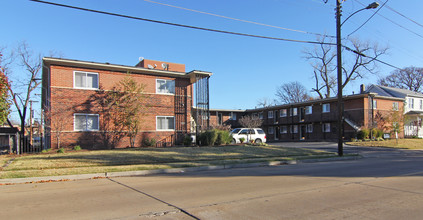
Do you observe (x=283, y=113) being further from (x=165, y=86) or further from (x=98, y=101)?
(x=98, y=101)

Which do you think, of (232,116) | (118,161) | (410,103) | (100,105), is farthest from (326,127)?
(118,161)

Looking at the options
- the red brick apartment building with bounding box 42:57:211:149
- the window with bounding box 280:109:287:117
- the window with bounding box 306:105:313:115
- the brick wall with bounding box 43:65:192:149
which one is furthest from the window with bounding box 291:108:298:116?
the brick wall with bounding box 43:65:192:149

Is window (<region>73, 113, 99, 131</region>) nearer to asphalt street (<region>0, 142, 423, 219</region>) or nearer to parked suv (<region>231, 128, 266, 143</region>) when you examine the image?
parked suv (<region>231, 128, 266, 143</region>)

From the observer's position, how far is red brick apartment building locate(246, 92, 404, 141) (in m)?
33.8

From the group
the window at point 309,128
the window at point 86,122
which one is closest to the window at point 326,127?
the window at point 309,128

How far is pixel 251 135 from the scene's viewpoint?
2684 centimetres

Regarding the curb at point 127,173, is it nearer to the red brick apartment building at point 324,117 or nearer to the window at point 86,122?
the window at point 86,122

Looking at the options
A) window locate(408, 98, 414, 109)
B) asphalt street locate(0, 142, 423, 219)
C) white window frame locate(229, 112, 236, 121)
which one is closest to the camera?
asphalt street locate(0, 142, 423, 219)

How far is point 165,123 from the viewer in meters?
23.4

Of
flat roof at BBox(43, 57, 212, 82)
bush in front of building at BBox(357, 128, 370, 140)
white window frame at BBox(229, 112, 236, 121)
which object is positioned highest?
flat roof at BBox(43, 57, 212, 82)

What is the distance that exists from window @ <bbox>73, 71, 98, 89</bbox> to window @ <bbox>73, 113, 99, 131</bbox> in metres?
2.00

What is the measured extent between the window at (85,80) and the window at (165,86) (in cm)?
456

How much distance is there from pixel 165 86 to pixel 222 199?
699 inches

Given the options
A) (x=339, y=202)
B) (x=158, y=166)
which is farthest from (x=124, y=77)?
(x=339, y=202)
